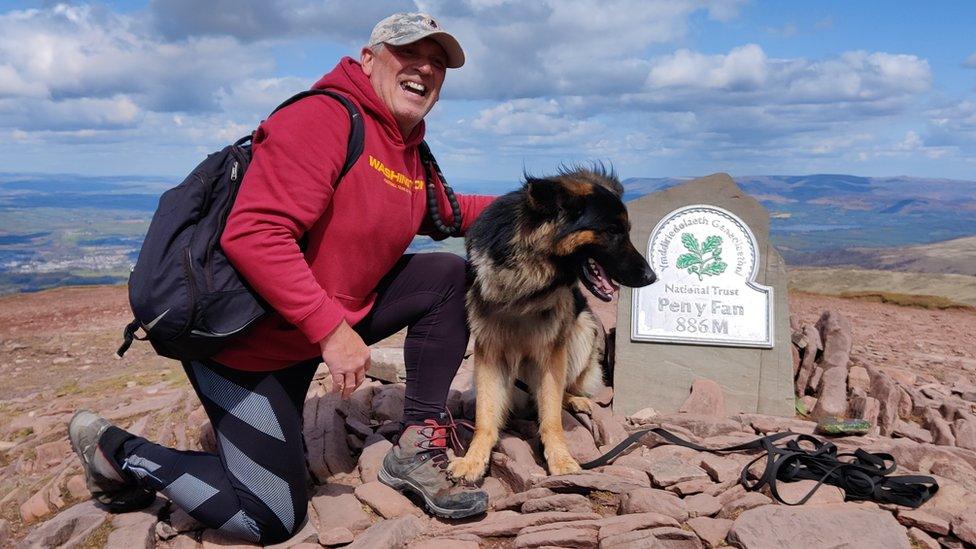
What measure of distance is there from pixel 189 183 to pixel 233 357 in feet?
2.57

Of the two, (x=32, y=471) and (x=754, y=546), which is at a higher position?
(x=754, y=546)

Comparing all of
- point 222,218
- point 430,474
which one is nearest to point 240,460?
point 430,474

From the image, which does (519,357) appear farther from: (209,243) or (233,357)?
(209,243)

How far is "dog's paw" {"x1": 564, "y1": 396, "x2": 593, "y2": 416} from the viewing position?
4.32m

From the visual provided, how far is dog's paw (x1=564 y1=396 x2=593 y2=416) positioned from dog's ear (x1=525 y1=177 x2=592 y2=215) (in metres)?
1.61

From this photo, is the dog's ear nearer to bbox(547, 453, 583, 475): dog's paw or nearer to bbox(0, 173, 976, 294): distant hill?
bbox(547, 453, 583, 475): dog's paw

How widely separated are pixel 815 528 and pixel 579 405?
203 cm

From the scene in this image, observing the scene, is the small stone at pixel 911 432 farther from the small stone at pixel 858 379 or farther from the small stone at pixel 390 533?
the small stone at pixel 390 533

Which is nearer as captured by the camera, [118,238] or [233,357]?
[233,357]

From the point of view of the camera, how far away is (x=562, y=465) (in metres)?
3.49

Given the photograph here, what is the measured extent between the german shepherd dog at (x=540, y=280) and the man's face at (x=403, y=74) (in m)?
0.71

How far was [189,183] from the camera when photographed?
2.61 metres

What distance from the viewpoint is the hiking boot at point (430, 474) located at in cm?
301

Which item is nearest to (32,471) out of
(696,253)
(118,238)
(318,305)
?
(318,305)
